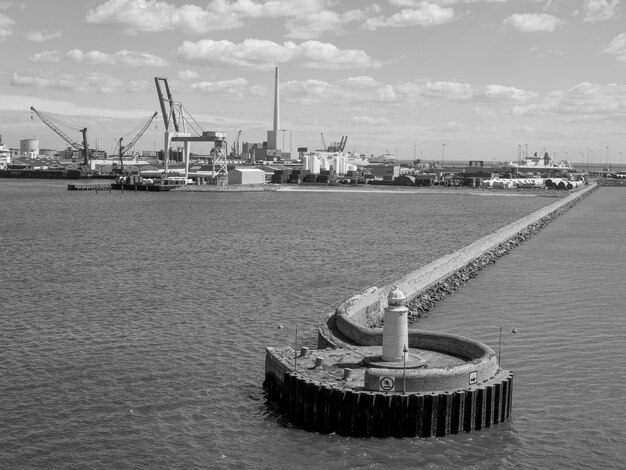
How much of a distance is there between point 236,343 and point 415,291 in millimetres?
7335

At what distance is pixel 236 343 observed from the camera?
19.8 metres

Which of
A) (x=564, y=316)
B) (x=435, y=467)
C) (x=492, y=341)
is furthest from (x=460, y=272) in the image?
(x=435, y=467)

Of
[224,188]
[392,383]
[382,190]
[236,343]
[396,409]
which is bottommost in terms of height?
[236,343]

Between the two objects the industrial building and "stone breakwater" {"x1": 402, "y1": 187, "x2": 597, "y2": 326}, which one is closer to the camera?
"stone breakwater" {"x1": 402, "y1": 187, "x2": 597, "y2": 326}

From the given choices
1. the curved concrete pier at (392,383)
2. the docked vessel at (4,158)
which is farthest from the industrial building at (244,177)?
the curved concrete pier at (392,383)

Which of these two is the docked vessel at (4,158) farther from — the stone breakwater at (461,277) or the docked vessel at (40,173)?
the stone breakwater at (461,277)

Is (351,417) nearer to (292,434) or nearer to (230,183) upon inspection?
(292,434)

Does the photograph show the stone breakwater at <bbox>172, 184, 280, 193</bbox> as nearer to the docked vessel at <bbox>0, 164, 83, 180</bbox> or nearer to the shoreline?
the shoreline

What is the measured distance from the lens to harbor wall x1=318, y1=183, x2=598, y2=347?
16.7 metres

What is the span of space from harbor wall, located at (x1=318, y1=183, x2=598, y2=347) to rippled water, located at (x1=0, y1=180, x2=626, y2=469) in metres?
0.74

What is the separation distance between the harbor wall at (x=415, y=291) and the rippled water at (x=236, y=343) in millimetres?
741

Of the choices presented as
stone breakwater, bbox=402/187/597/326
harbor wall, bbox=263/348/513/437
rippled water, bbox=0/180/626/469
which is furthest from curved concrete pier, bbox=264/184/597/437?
stone breakwater, bbox=402/187/597/326

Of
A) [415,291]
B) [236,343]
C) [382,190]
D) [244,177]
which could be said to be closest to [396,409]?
[236,343]

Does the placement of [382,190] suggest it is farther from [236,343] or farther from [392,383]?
[392,383]
